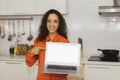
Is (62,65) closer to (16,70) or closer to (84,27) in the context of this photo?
(16,70)

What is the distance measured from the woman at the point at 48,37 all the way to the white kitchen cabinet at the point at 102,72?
39.2 inches

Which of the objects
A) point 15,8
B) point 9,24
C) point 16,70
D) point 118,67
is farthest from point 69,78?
point 9,24

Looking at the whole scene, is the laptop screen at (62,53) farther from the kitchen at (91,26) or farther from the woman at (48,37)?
the kitchen at (91,26)

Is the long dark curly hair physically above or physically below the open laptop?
above

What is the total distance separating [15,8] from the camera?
354 centimetres

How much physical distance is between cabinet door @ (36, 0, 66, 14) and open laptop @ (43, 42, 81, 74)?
1.46 m

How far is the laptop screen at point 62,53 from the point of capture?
1.97 meters

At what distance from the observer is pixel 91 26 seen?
3.62 meters

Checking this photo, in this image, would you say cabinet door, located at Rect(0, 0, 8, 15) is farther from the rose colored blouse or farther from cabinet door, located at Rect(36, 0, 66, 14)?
the rose colored blouse

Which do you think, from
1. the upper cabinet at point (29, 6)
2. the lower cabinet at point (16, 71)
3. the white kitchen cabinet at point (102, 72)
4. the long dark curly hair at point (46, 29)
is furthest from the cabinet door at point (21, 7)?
the long dark curly hair at point (46, 29)

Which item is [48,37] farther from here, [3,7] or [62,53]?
[3,7]

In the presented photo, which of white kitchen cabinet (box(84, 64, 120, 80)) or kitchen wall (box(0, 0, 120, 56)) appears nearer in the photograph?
white kitchen cabinet (box(84, 64, 120, 80))

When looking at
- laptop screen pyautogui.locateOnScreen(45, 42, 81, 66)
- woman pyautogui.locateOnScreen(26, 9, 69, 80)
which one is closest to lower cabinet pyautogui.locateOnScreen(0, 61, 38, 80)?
woman pyautogui.locateOnScreen(26, 9, 69, 80)

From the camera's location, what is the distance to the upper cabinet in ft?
11.2
